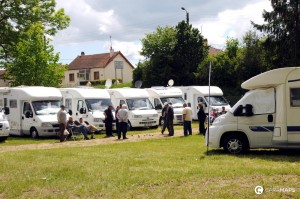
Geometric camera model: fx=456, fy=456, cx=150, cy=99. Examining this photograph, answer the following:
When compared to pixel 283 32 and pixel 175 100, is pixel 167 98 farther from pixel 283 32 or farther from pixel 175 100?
pixel 283 32

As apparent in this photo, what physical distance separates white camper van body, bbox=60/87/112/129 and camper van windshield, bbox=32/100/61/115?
57.9 inches

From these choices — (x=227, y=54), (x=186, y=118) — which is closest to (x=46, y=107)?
(x=186, y=118)

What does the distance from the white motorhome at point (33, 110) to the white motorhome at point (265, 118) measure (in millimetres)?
10526

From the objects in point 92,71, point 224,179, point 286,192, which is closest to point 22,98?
point 224,179

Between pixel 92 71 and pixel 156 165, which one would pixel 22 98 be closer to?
pixel 156 165

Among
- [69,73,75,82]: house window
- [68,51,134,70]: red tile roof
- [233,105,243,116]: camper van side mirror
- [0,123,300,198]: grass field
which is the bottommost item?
[0,123,300,198]: grass field

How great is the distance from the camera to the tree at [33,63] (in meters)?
33.8

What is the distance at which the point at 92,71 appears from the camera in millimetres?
72562

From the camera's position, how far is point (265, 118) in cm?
1348

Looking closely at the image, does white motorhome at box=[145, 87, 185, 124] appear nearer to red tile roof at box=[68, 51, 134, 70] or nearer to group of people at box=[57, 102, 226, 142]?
group of people at box=[57, 102, 226, 142]

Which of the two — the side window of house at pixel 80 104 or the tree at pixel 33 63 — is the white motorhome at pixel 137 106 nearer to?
the side window of house at pixel 80 104

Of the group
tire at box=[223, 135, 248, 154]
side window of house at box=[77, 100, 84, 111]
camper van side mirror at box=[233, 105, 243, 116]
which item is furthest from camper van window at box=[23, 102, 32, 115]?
camper van side mirror at box=[233, 105, 243, 116]

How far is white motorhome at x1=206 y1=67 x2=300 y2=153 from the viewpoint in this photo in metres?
13.0

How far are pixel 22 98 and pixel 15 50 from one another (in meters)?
13.8
